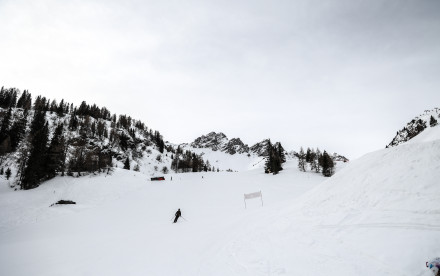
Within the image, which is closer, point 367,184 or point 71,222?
point 367,184

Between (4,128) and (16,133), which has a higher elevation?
(4,128)

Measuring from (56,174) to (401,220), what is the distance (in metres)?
63.3

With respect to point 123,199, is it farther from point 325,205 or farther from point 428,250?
point 428,250

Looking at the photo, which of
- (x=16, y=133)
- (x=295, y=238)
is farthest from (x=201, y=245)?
(x=16, y=133)

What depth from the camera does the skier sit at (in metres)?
5.68

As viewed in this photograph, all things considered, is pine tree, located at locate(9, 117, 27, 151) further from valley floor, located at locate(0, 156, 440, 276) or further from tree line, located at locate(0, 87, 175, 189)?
valley floor, located at locate(0, 156, 440, 276)

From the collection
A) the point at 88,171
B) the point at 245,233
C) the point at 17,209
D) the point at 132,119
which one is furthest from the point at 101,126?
the point at 245,233

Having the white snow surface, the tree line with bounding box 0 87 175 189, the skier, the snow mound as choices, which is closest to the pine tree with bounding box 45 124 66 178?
the tree line with bounding box 0 87 175 189

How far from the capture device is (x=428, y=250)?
6531mm

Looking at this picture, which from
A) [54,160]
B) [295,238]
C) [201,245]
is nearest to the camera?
[295,238]

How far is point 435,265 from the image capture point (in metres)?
5.75

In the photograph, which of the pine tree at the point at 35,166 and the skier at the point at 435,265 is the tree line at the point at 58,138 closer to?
the pine tree at the point at 35,166

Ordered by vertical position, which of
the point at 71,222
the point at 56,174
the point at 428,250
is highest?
the point at 56,174

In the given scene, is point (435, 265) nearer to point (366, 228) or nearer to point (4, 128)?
point (366, 228)
